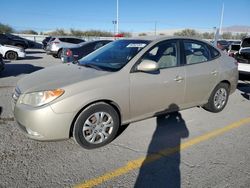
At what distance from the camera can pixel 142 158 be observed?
3.19 meters

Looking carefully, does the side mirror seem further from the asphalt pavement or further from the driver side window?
the asphalt pavement

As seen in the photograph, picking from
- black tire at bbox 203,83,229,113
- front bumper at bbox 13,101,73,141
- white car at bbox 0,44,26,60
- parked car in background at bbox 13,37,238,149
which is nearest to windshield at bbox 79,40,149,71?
parked car in background at bbox 13,37,238,149

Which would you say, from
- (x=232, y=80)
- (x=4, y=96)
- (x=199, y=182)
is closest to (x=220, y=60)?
(x=232, y=80)

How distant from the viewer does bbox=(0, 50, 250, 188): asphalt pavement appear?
2707 mm

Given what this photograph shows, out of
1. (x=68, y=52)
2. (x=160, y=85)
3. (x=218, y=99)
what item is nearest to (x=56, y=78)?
(x=160, y=85)

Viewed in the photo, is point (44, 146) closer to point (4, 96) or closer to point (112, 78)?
point (112, 78)

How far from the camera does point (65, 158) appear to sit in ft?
10.3

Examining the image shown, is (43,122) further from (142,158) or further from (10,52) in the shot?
(10,52)

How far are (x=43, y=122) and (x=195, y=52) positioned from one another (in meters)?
3.10

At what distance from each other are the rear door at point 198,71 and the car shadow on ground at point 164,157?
22.3 inches

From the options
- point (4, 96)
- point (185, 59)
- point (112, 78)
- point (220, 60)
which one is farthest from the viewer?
point (4, 96)

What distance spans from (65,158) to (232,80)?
4.00m

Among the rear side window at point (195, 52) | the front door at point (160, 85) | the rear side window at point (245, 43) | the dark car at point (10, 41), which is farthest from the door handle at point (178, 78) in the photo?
the dark car at point (10, 41)

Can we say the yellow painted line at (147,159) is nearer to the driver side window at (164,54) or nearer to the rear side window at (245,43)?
the driver side window at (164,54)
